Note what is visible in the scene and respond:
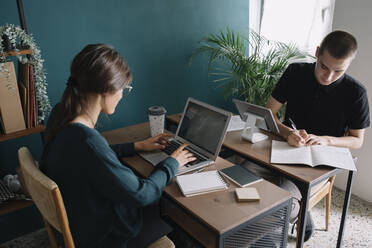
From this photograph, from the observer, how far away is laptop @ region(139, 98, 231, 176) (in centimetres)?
155

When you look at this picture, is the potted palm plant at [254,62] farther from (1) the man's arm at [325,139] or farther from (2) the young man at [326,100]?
(1) the man's arm at [325,139]

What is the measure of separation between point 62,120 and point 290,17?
2.53 m

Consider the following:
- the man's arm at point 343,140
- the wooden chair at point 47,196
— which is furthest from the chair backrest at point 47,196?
the man's arm at point 343,140

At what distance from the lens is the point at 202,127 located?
1.66 m

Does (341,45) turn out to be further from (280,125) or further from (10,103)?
(10,103)

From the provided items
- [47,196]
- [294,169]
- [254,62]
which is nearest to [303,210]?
[294,169]

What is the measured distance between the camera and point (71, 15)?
2.15 meters

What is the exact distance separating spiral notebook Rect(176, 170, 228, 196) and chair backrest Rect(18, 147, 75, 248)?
0.49 m

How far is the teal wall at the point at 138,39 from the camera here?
210cm

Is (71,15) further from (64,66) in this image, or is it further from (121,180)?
(121,180)

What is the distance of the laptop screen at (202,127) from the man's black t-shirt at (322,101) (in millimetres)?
755

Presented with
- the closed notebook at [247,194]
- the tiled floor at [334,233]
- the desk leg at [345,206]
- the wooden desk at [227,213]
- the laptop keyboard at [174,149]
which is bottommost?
the tiled floor at [334,233]

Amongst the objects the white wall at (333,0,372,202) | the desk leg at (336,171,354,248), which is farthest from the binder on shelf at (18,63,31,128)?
the white wall at (333,0,372,202)

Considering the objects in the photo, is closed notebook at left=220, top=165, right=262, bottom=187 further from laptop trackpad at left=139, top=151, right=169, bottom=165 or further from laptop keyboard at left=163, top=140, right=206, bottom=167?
laptop trackpad at left=139, top=151, right=169, bottom=165
